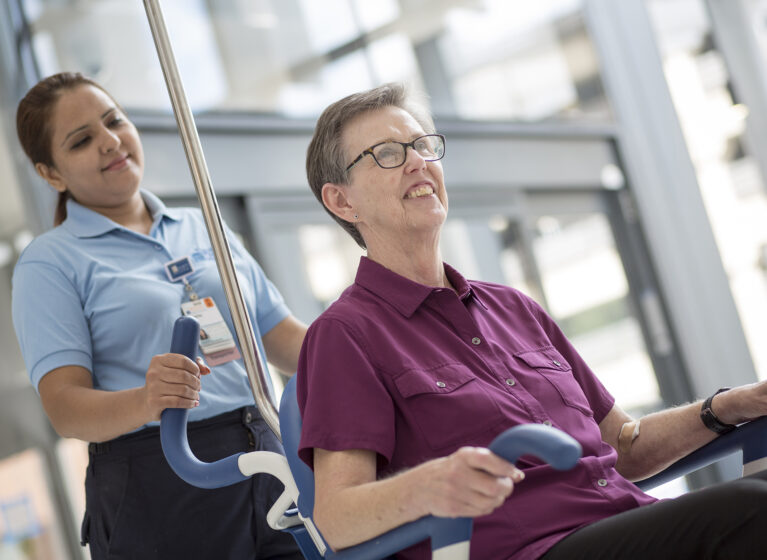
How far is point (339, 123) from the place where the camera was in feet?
5.19

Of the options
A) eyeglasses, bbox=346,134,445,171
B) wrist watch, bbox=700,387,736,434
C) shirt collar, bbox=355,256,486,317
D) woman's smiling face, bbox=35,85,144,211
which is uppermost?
woman's smiling face, bbox=35,85,144,211

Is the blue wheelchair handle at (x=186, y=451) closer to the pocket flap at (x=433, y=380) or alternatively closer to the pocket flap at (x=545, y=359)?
the pocket flap at (x=433, y=380)

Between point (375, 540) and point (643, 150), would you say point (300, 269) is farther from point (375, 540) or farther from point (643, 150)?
point (643, 150)

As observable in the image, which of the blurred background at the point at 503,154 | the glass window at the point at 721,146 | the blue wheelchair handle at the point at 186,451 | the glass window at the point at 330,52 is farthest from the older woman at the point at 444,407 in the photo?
the glass window at the point at 721,146

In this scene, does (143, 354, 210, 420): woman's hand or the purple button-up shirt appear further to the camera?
(143, 354, 210, 420): woman's hand

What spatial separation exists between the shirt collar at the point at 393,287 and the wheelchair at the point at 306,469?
0.70 ft

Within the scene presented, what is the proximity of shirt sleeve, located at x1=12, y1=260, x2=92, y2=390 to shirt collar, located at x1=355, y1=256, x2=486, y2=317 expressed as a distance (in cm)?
53

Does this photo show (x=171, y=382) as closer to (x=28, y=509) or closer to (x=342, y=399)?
(x=342, y=399)

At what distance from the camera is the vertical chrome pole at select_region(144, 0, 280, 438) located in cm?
156

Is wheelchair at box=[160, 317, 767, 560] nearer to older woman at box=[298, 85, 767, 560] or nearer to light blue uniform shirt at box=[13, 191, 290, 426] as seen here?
older woman at box=[298, 85, 767, 560]

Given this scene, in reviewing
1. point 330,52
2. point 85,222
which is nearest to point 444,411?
point 85,222

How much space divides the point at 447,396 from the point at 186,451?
422mm

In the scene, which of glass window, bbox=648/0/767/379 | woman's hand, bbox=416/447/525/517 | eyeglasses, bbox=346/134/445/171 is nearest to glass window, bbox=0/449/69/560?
eyeglasses, bbox=346/134/445/171

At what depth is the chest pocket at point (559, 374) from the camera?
4.89ft
